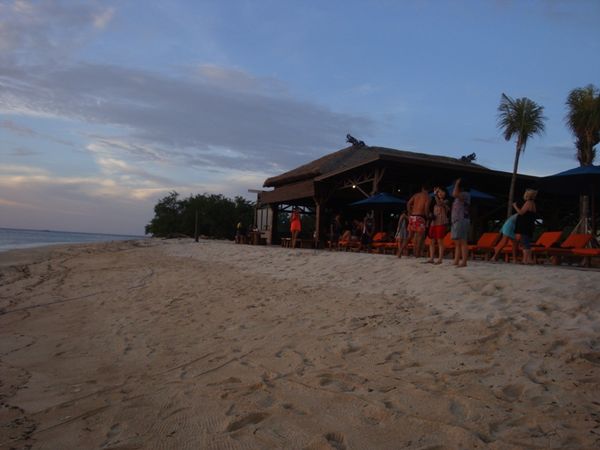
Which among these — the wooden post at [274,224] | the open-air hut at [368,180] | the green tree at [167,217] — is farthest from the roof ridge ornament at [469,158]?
the green tree at [167,217]

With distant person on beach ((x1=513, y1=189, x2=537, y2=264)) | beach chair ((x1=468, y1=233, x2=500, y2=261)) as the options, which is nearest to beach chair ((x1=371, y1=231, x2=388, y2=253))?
beach chair ((x1=468, y1=233, x2=500, y2=261))

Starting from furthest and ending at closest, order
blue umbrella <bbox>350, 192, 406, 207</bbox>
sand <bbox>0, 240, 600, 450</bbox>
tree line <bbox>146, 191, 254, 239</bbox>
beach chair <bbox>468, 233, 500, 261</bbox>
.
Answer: tree line <bbox>146, 191, 254, 239</bbox> < blue umbrella <bbox>350, 192, 406, 207</bbox> < beach chair <bbox>468, 233, 500, 261</bbox> < sand <bbox>0, 240, 600, 450</bbox>

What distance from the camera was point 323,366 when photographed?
4.00 meters

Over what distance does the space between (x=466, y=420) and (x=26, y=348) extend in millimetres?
4804

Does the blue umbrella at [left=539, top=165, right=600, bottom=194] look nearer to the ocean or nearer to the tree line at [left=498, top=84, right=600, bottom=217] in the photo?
the tree line at [left=498, top=84, right=600, bottom=217]

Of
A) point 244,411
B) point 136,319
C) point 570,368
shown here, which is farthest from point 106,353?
point 570,368

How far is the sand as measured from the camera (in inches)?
113

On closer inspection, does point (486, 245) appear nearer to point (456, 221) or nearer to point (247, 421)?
point (456, 221)

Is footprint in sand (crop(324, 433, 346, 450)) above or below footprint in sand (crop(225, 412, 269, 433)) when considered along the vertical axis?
above

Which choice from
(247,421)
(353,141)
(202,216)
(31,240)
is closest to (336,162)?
(353,141)

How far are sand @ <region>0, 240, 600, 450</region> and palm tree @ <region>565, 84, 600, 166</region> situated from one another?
46.3ft

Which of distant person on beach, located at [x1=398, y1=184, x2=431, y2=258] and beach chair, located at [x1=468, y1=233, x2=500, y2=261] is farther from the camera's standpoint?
beach chair, located at [x1=468, y1=233, x2=500, y2=261]

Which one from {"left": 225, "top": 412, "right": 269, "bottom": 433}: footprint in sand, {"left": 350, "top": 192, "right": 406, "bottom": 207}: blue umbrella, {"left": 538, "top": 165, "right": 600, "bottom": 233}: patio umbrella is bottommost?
{"left": 225, "top": 412, "right": 269, "bottom": 433}: footprint in sand

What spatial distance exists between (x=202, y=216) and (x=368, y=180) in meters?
30.0
